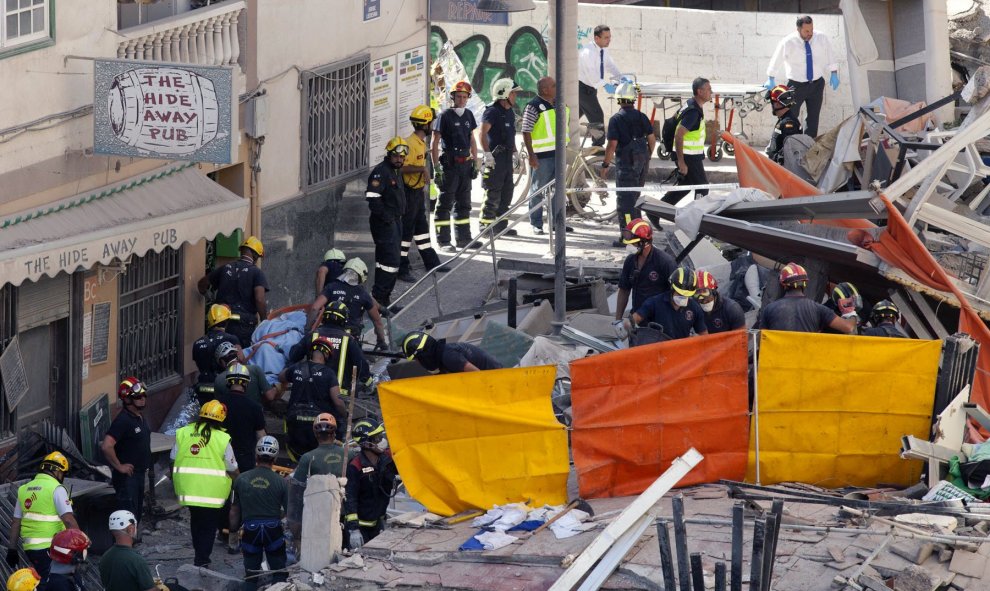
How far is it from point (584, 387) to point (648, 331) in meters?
1.75

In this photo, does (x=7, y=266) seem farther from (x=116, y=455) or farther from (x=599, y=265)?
(x=599, y=265)

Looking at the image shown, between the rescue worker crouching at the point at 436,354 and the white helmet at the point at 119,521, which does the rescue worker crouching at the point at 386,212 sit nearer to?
the rescue worker crouching at the point at 436,354

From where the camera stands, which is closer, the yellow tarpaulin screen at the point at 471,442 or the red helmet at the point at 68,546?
the red helmet at the point at 68,546

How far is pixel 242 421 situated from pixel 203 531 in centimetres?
114

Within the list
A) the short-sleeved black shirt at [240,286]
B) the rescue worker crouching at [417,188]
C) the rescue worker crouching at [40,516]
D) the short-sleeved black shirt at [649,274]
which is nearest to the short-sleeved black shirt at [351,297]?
the short-sleeved black shirt at [240,286]

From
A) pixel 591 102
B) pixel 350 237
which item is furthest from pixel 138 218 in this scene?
pixel 591 102

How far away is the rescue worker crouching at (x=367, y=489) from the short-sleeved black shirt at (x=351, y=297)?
3.01 m

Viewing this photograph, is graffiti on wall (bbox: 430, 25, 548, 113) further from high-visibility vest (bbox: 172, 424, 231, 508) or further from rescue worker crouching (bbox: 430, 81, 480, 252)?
high-visibility vest (bbox: 172, 424, 231, 508)

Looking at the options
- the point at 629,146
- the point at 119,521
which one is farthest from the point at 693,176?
the point at 119,521

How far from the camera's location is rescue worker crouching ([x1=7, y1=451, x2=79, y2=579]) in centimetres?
1226

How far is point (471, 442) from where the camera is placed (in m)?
12.1

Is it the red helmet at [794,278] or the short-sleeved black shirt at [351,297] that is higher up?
the red helmet at [794,278]

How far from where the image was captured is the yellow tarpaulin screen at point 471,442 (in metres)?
12.1

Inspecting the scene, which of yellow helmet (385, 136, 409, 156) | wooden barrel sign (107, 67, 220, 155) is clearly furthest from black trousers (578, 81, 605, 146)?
wooden barrel sign (107, 67, 220, 155)
